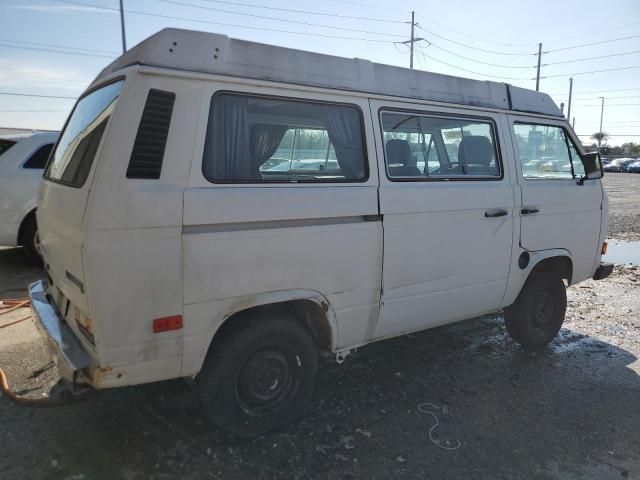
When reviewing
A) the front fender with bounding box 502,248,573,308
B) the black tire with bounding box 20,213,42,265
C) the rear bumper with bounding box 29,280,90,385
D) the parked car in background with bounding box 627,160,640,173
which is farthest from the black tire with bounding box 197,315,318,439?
the parked car in background with bounding box 627,160,640,173

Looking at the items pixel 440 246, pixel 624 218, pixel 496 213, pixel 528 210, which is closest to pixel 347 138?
pixel 440 246

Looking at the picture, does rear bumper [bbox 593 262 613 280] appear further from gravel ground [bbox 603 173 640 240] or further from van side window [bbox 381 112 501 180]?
gravel ground [bbox 603 173 640 240]

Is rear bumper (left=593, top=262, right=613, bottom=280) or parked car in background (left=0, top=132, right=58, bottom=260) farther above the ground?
parked car in background (left=0, top=132, right=58, bottom=260)

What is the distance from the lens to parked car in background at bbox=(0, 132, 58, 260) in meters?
6.59

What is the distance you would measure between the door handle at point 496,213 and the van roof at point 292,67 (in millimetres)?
916

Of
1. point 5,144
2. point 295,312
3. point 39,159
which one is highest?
point 5,144

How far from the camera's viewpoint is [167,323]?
2.61m

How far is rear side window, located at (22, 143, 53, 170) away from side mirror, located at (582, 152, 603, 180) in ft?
22.7

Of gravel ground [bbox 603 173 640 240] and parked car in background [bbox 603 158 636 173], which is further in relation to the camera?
parked car in background [bbox 603 158 636 173]

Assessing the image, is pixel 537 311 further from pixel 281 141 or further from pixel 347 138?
pixel 281 141

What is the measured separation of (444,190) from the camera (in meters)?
3.66

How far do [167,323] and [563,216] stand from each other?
3760 millimetres

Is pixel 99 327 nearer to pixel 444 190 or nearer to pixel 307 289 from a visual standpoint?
pixel 307 289

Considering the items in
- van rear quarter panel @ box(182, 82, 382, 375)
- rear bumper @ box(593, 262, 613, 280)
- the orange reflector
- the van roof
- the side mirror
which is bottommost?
rear bumper @ box(593, 262, 613, 280)
